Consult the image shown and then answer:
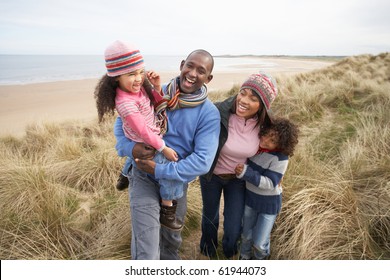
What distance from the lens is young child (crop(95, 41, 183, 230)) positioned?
197cm

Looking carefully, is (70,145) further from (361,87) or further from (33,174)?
(361,87)

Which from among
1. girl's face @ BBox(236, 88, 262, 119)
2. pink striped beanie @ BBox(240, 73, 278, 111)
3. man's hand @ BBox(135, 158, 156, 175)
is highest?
pink striped beanie @ BBox(240, 73, 278, 111)

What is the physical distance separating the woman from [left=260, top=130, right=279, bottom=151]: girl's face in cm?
5

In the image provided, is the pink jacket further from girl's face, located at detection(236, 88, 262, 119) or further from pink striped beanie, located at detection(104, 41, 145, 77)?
girl's face, located at detection(236, 88, 262, 119)

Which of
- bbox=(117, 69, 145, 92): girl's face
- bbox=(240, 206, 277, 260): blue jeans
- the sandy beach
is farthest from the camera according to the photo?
the sandy beach

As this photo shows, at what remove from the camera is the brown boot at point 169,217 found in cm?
209

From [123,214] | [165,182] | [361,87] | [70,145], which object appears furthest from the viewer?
[361,87]

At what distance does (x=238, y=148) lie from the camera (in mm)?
2275

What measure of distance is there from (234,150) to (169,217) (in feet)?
2.32

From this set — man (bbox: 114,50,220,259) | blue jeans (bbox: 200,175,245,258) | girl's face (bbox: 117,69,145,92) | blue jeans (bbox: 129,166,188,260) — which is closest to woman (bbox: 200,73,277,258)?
blue jeans (bbox: 200,175,245,258)

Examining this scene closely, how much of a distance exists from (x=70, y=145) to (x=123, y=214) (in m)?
2.43

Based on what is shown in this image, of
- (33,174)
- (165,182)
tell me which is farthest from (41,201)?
(165,182)

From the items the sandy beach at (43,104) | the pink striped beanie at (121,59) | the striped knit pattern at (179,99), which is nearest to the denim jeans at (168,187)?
the striped knit pattern at (179,99)

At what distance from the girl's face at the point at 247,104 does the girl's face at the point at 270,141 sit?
0.65 feet
